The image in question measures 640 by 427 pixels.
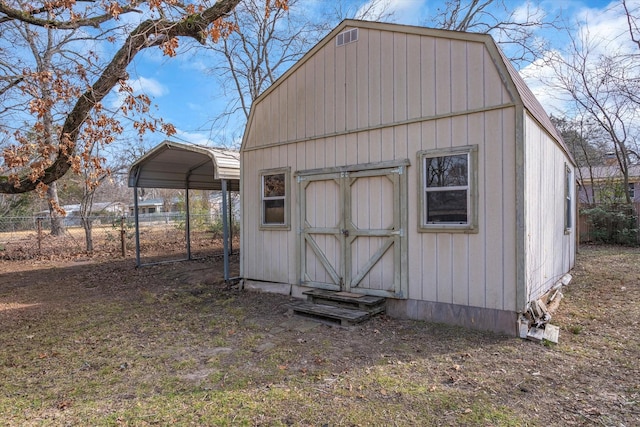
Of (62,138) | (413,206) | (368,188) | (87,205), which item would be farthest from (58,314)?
(87,205)

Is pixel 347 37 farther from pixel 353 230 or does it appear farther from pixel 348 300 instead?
pixel 348 300

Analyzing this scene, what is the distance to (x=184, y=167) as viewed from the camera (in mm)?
10367

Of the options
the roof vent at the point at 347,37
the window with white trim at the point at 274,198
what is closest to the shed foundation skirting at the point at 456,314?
the window with white trim at the point at 274,198

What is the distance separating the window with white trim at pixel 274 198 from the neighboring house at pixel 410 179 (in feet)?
0.08

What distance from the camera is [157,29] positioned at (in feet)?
18.5

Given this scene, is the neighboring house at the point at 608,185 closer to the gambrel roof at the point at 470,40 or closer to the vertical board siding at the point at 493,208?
the gambrel roof at the point at 470,40

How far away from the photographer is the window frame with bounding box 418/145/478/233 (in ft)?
15.5

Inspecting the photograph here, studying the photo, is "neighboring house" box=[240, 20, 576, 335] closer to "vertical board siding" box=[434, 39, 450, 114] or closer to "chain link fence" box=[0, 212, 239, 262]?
"vertical board siding" box=[434, 39, 450, 114]

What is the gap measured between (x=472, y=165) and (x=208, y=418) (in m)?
3.88

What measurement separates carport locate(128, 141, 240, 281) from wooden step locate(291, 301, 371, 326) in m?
2.74

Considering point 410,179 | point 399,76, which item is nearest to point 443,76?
point 399,76

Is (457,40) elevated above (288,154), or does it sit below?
above

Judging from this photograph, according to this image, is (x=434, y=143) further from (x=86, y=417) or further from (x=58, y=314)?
(x=58, y=314)

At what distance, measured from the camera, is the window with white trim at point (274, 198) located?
6.70m
